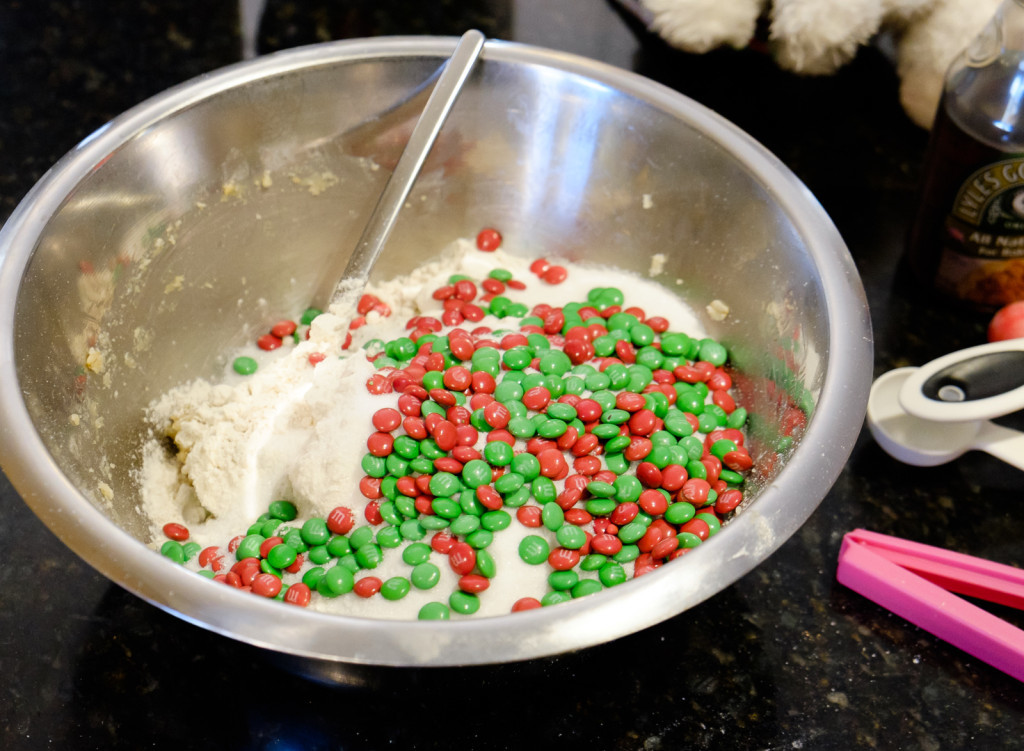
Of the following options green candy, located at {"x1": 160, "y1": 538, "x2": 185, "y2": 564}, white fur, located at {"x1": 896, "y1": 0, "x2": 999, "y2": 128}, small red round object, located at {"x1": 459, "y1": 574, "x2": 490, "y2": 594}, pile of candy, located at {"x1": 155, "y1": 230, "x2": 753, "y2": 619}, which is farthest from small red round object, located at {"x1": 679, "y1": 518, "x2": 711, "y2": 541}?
white fur, located at {"x1": 896, "y1": 0, "x2": 999, "y2": 128}

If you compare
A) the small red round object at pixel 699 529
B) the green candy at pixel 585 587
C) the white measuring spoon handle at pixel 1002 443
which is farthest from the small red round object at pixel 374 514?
the white measuring spoon handle at pixel 1002 443

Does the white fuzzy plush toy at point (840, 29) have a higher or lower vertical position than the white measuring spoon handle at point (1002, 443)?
higher

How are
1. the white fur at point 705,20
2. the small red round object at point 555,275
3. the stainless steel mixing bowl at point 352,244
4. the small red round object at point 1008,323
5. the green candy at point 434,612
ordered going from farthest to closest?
1. the white fur at point 705,20
2. the small red round object at point 555,275
3. the small red round object at point 1008,323
4. the green candy at point 434,612
5. the stainless steel mixing bowl at point 352,244

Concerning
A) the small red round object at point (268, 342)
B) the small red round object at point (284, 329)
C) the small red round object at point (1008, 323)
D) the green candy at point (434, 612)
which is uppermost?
the small red round object at point (1008, 323)

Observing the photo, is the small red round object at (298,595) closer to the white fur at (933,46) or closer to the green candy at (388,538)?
the green candy at (388,538)

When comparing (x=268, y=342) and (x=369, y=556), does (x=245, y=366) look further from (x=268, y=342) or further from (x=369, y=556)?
(x=369, y=556)

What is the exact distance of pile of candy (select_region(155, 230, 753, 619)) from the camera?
36.1 inches

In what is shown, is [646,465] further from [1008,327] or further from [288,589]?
[1008,327]

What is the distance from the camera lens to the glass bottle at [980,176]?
3.55ft

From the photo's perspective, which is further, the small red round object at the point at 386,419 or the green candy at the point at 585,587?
the small red round object at the point at 386,419

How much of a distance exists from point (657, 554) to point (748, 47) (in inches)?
44.0

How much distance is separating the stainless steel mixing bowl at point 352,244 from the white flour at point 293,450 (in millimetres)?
45

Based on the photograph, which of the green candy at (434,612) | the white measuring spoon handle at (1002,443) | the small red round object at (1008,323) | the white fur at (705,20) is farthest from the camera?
the white fur at (705,20)

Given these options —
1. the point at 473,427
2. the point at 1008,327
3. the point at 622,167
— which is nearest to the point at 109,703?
the point at 473,427
